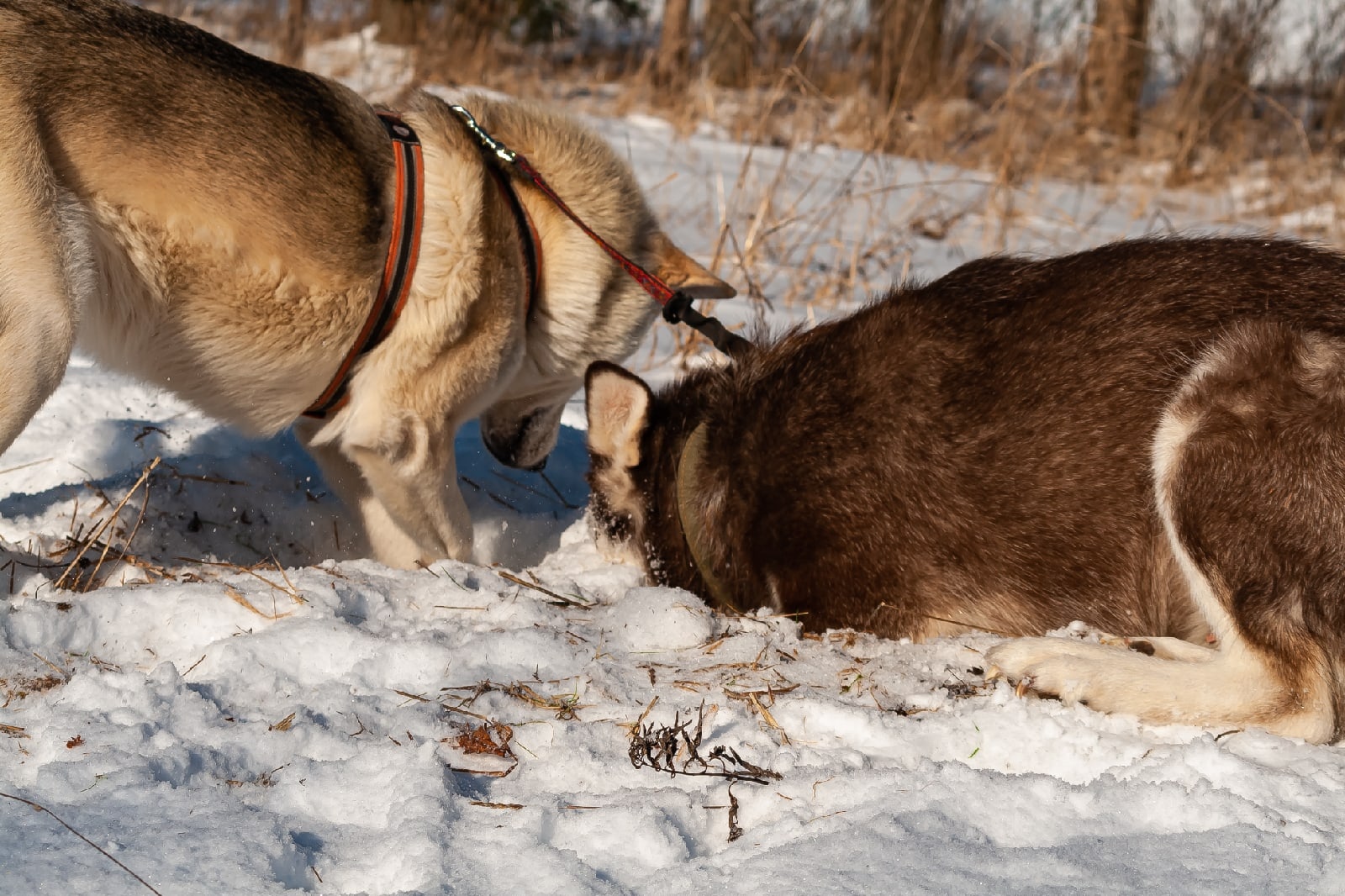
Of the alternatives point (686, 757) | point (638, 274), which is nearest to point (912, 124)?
point (638, 274)

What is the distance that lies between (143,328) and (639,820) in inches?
79.8

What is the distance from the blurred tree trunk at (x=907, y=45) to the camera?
10.7 m

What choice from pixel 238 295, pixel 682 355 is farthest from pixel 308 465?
pixel 682 355

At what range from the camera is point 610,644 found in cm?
281

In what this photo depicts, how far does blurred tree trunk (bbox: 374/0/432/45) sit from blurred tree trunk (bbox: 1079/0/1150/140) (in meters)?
7.51

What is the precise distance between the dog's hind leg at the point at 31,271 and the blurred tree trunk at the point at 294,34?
28.7 feet

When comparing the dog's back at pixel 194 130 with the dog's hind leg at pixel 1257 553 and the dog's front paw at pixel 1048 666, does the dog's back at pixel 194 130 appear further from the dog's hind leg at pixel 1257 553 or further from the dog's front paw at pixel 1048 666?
the dog's hind leg at pixel 1257 553

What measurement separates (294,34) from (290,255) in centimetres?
909

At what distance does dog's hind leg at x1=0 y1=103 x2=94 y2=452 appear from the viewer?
2709 mm

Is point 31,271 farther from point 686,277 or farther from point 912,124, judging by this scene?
point 912,124

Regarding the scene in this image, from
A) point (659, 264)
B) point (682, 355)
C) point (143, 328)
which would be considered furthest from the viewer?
point (682, 355)

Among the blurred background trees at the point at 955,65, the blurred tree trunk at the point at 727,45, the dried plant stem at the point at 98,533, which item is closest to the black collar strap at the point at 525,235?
the dried plant stem at the point at 98,533

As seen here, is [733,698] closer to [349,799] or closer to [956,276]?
[349,799]

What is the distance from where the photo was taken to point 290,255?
3.21m
